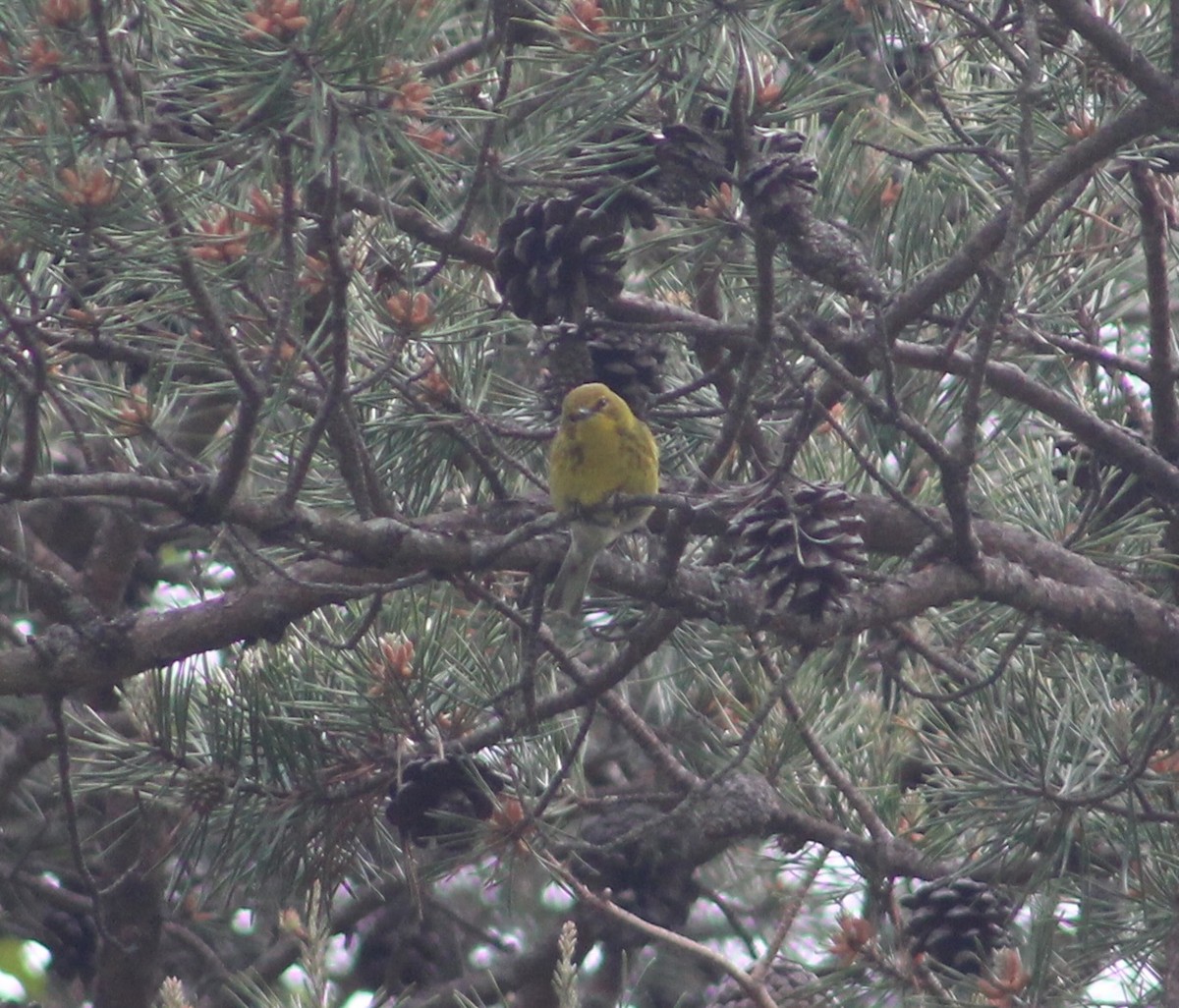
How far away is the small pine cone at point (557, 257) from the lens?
2.30m

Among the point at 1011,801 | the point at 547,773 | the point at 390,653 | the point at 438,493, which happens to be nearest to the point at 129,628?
the point at 390,653

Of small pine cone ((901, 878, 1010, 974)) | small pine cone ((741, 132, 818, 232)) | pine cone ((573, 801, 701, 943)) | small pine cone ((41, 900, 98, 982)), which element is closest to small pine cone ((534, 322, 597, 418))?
small pine cone ((741, 132, 818, 232))

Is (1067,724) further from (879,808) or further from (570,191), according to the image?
(570,191)

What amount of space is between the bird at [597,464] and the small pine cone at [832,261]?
1.41 feet

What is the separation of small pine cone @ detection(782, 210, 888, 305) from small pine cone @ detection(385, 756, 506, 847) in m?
0.93

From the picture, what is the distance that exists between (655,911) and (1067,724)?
994 mm

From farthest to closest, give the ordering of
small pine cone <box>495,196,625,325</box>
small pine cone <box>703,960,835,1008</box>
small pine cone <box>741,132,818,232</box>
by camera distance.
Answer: small pine cone <box>703,960,835,1008</box>, small pine cone <box>495,196,625,325</box>, small pine cone <box>741,132,818,232</box>

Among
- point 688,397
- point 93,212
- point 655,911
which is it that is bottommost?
point 655,911

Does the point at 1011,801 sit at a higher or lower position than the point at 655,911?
higher

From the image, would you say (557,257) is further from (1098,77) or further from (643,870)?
(643,870)

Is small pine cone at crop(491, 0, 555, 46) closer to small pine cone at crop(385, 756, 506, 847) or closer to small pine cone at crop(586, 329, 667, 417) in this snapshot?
small pine cone at crop(586, 329, 667, 417)

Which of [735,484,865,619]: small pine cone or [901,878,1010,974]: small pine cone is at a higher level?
[735,484,865,619]: small pine cone

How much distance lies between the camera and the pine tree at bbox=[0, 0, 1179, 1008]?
194 centimetres

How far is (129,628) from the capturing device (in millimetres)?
2139
